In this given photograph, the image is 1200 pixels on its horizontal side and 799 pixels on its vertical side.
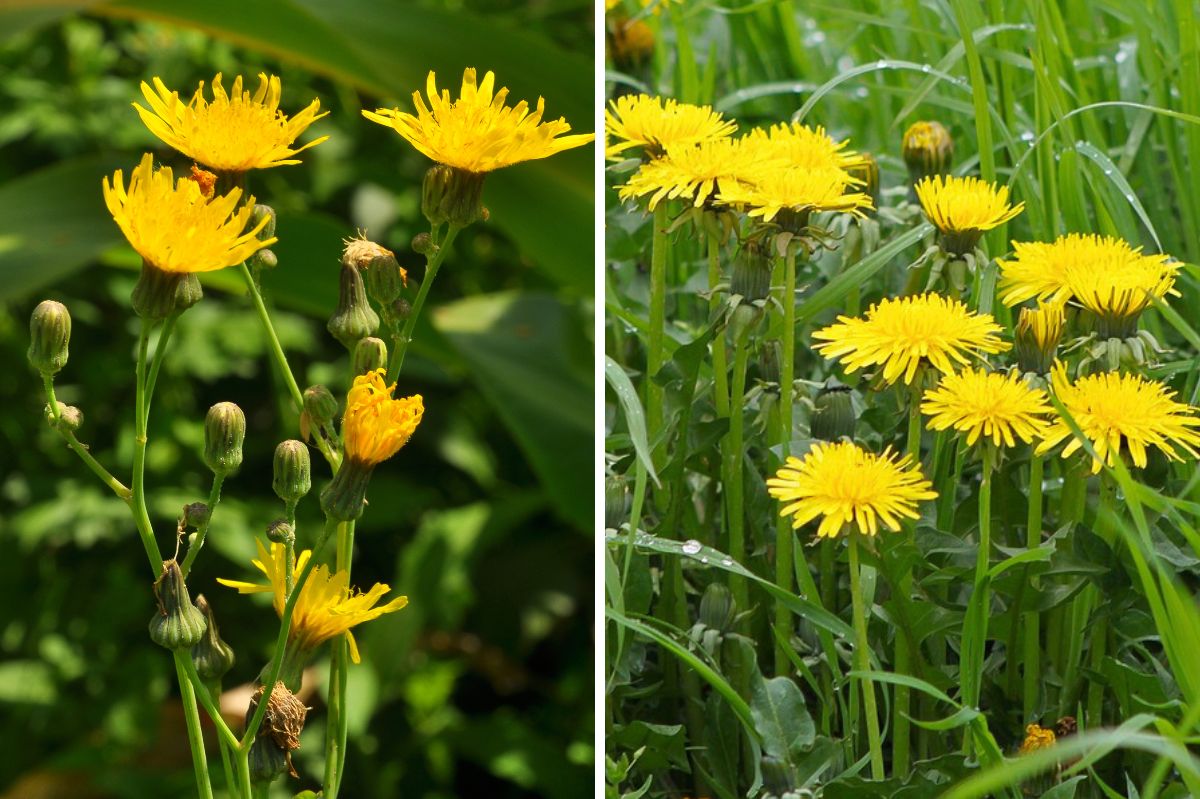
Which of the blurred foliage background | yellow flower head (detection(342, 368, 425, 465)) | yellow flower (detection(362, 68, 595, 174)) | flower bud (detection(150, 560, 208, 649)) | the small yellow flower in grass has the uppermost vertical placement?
yellow flower (detection(362, 68, 595, 174))

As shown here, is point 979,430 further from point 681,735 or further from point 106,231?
point 106,231

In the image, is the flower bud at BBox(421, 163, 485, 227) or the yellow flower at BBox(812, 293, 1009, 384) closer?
the flower bud at BBox(421, 163, 485, 227)

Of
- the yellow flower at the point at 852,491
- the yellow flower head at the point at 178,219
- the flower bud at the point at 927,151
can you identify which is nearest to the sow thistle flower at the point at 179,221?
the yellow flower head at the point at 178,219

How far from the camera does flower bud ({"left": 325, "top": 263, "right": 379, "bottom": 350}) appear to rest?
24 centimetres

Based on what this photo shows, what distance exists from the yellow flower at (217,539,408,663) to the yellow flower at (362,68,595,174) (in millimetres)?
72

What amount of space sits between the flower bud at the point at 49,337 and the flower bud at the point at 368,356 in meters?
0.05

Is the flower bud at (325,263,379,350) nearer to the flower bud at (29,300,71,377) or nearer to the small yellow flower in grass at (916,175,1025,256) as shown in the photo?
the flower bud at (29,300,71,377)

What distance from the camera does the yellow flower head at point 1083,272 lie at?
0.39 meters

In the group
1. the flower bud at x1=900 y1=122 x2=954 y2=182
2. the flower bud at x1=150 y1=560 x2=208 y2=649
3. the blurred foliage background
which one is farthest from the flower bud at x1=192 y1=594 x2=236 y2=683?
the blurred foliage background

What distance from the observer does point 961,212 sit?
0.42 m

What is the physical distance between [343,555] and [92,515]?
0.66 metres

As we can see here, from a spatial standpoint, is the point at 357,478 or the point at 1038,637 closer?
the point at 357,478

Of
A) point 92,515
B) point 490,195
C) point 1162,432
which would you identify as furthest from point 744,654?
point 92,515

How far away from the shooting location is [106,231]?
0.61 metres
